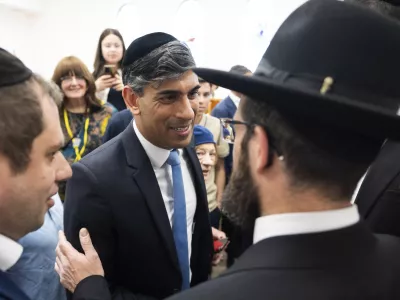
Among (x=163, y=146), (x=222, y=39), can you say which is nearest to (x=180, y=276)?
(x=163, y=146)

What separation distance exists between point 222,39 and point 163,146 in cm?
516

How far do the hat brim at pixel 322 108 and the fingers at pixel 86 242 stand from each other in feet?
2.21

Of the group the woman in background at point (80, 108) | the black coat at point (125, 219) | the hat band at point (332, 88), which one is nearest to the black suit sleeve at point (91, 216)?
the black coat at point (125, 219)

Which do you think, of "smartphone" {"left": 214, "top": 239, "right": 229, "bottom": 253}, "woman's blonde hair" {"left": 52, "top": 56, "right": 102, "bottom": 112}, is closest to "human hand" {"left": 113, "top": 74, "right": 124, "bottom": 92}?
"woman's blonde hair" {"left": 52, "top": 56, "right": 102, "bottom": 112}

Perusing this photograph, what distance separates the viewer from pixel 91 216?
1.25 metres

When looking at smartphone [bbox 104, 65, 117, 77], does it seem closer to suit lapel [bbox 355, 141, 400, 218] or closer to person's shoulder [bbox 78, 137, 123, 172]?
person's shoulder [bbox 78, 137, 123, 172]

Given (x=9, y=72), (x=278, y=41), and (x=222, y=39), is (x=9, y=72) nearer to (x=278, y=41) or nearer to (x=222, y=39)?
(x=278, y=41)

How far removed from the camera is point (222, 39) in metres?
6.32

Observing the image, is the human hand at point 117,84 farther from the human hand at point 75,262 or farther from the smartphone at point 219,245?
the human hand at point 75,262

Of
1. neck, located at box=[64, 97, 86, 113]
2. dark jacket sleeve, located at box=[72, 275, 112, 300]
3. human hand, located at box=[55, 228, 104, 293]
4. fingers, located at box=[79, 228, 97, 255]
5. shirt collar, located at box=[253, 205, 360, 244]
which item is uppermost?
shirt collar, located at box=[253, 205, 360, 244]

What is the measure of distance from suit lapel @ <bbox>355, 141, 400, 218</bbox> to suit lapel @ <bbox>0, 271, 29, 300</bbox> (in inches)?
34.8

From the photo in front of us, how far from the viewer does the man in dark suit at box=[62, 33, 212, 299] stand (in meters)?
1.28

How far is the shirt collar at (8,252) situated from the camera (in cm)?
88

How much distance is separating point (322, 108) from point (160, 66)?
0.82 metres
